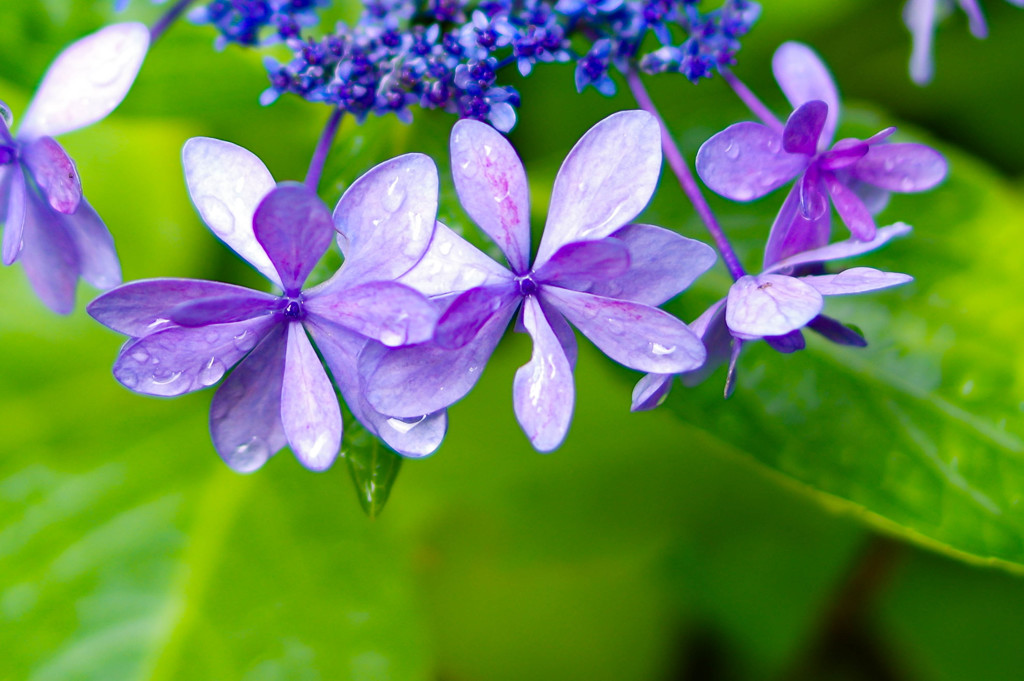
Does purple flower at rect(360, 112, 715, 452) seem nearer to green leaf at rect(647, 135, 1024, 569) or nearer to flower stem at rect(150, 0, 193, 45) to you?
green leaf at rect(647, 135, 1024, 569)

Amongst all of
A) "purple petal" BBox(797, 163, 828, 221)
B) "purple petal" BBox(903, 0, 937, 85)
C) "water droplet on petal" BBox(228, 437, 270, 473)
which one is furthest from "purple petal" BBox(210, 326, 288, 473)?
"purple petal" BBox(903, 0, 937, 85)

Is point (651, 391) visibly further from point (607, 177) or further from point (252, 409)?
point (252, 409)

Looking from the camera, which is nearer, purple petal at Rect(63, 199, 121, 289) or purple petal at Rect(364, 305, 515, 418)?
purple petal at Rect(364, 305, 515, 418)

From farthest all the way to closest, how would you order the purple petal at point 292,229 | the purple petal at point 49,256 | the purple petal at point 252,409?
the purple petal at point 49,256 < the purple petal at point 252,409 < the purple petal at point 292,229

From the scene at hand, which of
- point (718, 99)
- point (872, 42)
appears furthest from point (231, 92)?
Answer: point (872, 42)

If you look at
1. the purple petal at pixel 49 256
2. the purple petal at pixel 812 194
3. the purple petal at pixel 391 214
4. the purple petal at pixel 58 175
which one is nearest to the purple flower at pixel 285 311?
the purple petal at pixel 391 214

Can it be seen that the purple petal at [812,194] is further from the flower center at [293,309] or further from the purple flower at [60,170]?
the purple flower at [60,170]

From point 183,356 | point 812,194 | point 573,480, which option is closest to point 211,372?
point 183,356
